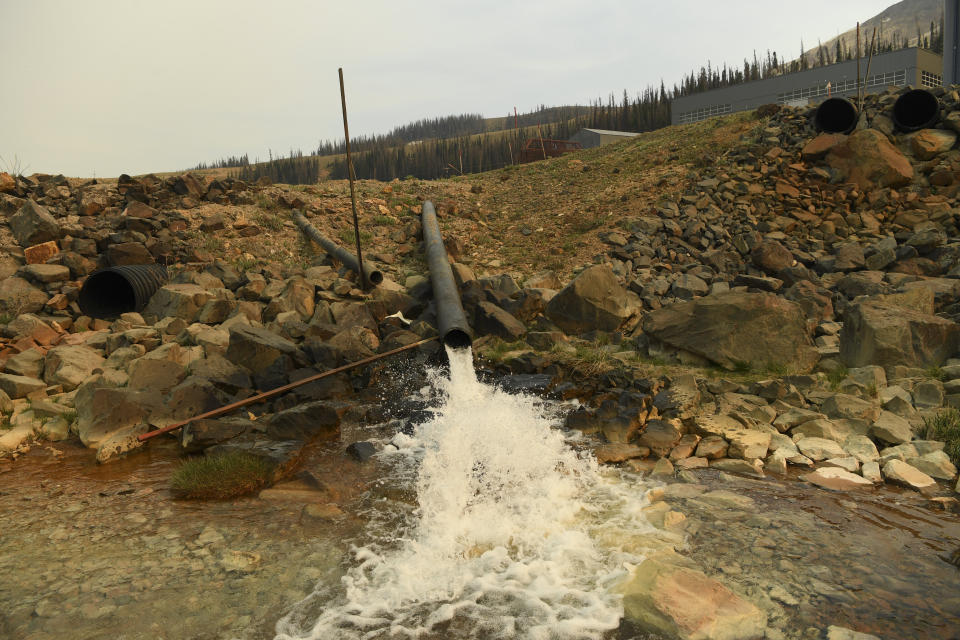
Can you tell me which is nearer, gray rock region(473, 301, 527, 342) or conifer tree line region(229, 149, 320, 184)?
gray rock region(473, 301, 527, 342)

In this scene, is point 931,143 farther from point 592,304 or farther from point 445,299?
point 445,299

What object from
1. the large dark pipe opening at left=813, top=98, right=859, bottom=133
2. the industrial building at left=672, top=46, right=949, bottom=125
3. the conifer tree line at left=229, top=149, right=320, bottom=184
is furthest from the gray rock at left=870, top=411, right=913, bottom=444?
the conifer tree line at left=229, top=149, right=320, bottom=184

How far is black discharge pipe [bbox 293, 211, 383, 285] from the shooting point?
36.2 ft

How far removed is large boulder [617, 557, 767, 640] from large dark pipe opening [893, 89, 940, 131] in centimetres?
1435

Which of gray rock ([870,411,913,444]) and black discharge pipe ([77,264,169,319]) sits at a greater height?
black discharge pipe ([77,264,169,319])

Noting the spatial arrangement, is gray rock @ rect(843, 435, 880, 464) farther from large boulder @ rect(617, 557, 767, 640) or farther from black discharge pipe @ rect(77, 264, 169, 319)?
black discharge pipe @ rect(77, 264, 169, 319)

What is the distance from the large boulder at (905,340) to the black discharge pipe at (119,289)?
38.4 ft

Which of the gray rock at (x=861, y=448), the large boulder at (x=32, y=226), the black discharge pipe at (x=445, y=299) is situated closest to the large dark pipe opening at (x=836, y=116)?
the black discharge pipe at (x=445, y=299)

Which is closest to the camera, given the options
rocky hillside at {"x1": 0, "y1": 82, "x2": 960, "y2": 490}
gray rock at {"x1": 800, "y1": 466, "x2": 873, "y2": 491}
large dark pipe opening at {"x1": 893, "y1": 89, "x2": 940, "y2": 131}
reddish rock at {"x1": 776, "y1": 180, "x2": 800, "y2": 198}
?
gray rock at {"x1": 800, "y1": 466, "x2": 873, "y2": 491}

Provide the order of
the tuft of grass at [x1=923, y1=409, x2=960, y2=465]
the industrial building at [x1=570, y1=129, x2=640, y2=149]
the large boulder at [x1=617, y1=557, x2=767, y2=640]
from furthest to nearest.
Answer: the industrial building at [x1=570, y1=129, x2=640, y2=149]
the tuft of grass at [x1=923, y1=409, x2=960, y2=465]
the large boulder at [x1=617, y1=557, x2=767, y2=640]

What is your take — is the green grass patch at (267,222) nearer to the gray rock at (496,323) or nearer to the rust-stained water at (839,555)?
the gray rock at (496,323)

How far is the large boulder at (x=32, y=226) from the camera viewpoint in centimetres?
1119

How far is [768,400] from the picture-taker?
6.43 meters

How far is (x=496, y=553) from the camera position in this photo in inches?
165
